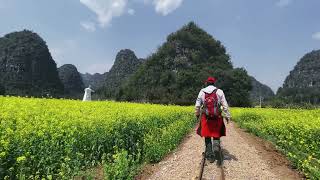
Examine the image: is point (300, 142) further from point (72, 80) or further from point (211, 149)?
point (72, 80)

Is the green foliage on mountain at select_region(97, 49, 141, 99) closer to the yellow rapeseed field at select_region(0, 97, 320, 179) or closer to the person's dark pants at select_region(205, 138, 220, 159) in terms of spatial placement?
the yellow rapeseed field at select_region(0, 97, 320, 179)

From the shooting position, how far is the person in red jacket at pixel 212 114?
12.9 metres

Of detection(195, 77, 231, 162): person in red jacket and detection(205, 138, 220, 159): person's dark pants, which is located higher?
detection(195, 77, 231, 162): person in red jacket

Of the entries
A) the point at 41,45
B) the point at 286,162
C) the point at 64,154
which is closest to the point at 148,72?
the point at 41,45

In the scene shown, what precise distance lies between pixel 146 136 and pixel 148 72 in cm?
6338

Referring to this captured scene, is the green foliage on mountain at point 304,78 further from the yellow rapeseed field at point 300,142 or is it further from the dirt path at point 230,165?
the dirt path at point 230,165

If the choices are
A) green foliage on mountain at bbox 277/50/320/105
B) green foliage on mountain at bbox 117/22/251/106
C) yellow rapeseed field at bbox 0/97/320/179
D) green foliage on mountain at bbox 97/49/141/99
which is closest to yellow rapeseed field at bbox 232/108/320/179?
yellow rapeseed field at bbox 0/97/320/179

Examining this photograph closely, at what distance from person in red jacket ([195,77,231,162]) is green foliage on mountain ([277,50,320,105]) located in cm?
13800

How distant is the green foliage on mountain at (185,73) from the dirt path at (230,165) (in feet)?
157

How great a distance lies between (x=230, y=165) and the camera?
42.4ft

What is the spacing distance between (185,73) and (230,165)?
57.2 metres

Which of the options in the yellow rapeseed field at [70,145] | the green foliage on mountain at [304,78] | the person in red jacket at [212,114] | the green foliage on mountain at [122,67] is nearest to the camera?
the yellow rapeseed field at [70,145]

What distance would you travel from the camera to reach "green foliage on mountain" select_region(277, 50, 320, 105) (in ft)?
507

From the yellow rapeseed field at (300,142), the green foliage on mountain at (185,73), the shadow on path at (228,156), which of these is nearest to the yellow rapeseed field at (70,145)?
the shadow on path at (228,156)
